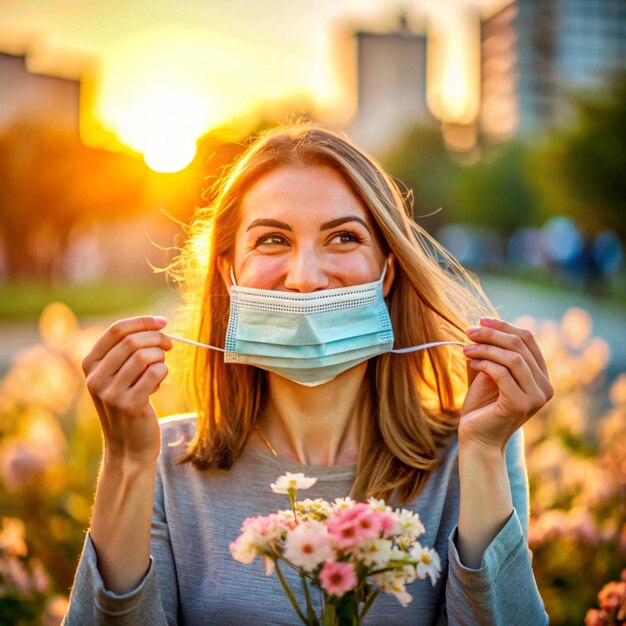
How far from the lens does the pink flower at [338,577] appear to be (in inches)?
59.2

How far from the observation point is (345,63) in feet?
337

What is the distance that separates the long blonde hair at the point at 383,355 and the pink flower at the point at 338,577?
3.81 ft

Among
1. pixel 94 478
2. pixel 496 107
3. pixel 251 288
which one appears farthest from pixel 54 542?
pixel 496 107

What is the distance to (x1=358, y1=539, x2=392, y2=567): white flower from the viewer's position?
5.05 feet

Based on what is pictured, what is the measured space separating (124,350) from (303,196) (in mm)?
869

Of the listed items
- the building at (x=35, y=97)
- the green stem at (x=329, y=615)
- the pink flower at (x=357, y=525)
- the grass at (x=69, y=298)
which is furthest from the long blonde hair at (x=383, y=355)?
the building at (x=35, y=97)

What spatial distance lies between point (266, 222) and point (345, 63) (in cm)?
10515

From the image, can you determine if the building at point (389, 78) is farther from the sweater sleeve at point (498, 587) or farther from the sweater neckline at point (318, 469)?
the sweater sleeve at point (498, 587)

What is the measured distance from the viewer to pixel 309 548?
153 centimetres

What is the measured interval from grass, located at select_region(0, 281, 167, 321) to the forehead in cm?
2200

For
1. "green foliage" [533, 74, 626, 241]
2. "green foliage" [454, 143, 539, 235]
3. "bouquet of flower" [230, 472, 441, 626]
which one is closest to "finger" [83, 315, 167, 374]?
"bouquet of flower" [230, 472, 441, 626]

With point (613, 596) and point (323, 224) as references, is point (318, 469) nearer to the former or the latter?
point (323, 224)

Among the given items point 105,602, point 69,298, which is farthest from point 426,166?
point 105,602

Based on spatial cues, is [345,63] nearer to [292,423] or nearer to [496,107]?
[496,107]
